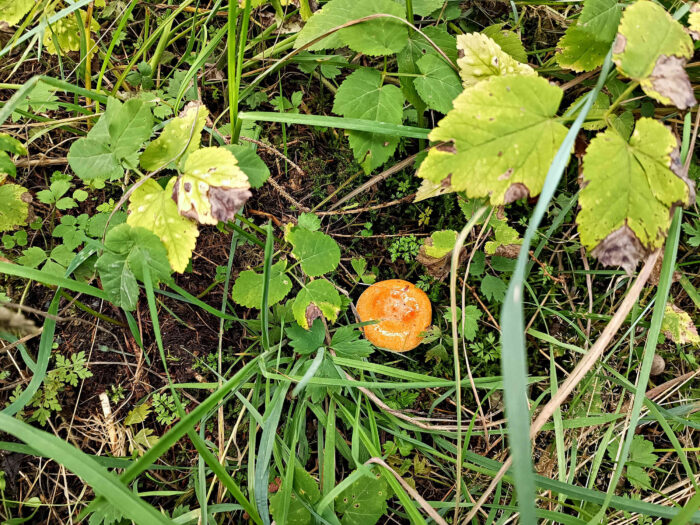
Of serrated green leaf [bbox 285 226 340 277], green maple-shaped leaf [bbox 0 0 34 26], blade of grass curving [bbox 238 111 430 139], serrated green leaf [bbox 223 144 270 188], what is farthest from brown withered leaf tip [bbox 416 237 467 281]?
green maple-shaped leaf [bbox 0 0 34 26]

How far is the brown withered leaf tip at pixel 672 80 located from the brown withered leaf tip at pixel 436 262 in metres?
1.04

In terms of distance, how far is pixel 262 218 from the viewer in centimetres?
244

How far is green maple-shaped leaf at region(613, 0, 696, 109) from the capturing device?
1498 mm

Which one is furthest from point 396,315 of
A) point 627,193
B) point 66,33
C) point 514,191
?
point 66,33

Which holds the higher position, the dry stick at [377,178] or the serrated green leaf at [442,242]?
the dry stick at [377,178]

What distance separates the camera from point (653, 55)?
151 cm

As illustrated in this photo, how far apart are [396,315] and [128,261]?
1143 millimetres

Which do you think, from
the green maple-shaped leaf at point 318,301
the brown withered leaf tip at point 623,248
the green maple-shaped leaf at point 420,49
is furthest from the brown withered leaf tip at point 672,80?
the green maple-shaped leaf at point 318,301

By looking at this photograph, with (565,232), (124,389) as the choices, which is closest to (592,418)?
(565,232)

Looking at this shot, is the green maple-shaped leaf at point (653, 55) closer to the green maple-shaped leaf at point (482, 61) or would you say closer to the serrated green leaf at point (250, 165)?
the green maple-shaped leaf at point (482, 61)

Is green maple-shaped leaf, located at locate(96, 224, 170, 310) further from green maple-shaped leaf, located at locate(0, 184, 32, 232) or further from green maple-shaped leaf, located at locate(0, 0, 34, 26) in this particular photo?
green maple-shaped leaf, located at locate(0, 0, 34, 26)

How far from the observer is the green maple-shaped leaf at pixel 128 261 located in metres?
1.67

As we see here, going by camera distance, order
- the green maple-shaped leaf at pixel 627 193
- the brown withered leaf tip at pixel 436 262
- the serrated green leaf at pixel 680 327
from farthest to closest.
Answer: the brown withered leaf tip at pixel 436 262
the serrated green leaf at pixel 680 327
the green maple-shaped leaf at pixel 627 193

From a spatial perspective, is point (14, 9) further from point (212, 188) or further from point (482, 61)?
point (482, 61)
